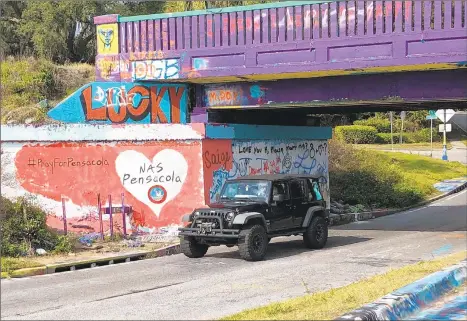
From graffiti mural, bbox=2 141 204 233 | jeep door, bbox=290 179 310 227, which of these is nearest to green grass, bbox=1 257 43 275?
graffiti mural, bbox=2 141 204 233

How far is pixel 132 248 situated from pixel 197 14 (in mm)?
6637

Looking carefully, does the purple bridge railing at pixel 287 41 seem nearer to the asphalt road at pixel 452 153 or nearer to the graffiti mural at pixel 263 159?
the graffiti mural at pixel 263 159

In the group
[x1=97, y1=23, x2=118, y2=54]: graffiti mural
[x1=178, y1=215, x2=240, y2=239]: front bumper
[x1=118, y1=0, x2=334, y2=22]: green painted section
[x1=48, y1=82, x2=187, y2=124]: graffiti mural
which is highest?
[x1=118, y1=0, x2=334, y2=22]: green painted section

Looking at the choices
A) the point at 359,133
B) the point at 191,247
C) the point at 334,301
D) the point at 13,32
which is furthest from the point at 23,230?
the point at 359,133

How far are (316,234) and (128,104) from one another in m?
7.07

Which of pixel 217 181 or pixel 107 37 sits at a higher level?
pixel 107 37

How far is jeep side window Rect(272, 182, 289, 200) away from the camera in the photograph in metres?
14.8

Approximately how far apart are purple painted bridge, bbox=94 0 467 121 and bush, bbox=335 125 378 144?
126 ft

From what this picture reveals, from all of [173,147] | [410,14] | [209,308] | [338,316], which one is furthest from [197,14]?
[338,316]

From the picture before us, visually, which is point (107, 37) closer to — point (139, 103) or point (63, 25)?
point (139, 103)

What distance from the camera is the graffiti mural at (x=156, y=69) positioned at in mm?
18406

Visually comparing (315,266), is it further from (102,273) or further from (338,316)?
(338,316)

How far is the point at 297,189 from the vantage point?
1548 cm

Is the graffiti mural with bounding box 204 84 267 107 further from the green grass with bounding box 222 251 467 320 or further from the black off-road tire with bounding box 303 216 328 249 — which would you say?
the green grass with bounding box 222 251 467 320
